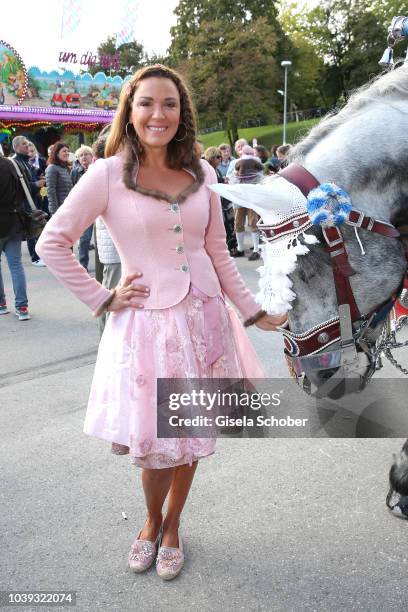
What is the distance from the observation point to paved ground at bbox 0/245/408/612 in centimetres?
202

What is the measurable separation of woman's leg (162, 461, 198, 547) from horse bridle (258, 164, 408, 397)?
0.68 metres

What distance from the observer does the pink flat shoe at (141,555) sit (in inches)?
84.2

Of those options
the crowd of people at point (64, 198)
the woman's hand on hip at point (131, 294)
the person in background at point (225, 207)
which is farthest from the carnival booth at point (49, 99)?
the woman's hand on hip at point (131, 294)

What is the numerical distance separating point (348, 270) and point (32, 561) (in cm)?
168

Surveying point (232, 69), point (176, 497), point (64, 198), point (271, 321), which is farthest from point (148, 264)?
point (232, 69)

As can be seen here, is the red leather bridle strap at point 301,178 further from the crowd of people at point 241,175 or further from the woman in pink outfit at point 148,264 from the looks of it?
the crowd of people at point 241,175

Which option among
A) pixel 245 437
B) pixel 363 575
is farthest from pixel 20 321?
pixel 363 575

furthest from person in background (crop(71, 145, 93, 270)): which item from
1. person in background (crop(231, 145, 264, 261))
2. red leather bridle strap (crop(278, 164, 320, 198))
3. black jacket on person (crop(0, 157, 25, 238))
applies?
red leather bridle strap (crop(278, 164, 320, 198))

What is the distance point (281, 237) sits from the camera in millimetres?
1581

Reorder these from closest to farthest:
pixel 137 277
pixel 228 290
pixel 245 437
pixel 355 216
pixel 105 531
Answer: pixel 355 216
pixel 137 277
pixel 228 290
pixel 105 531
pixel 245 437

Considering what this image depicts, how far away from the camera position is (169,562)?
Answer: 2125mm

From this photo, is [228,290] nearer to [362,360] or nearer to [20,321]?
[362,360]

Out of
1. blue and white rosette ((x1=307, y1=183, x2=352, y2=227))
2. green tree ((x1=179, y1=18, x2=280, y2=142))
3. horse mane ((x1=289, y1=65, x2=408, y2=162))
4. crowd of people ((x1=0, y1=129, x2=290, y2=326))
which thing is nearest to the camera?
blue and white rosette ((x1=307, y1=183, x2=352, y2=227))

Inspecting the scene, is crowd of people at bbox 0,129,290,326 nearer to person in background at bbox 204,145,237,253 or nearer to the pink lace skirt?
person in background at bbox 204,145,237,253
